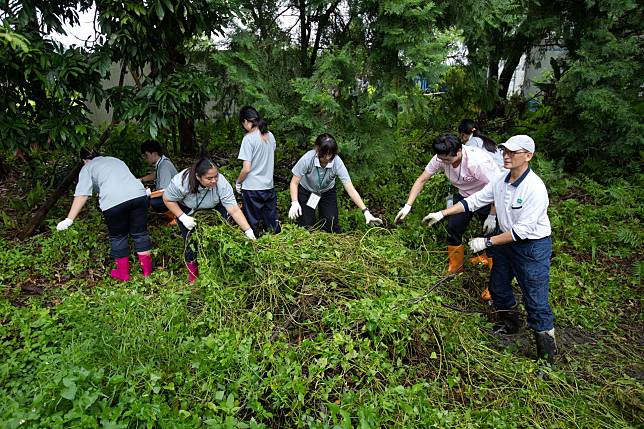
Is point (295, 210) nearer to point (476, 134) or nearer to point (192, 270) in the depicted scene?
point (192, 270)

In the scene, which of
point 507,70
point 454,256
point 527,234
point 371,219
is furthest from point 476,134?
point 507,70

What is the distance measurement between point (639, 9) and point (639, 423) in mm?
5610

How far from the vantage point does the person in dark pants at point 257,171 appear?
4.19 metres

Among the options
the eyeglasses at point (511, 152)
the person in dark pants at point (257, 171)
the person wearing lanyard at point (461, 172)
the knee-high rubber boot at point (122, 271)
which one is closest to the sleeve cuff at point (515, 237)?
the eyeglasses at point (511, 152)

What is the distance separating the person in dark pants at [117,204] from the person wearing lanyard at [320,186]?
1.44m

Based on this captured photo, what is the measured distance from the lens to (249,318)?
289cm

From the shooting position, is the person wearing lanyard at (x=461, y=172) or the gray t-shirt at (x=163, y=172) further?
the gray t-shirt at (x=163, y=172)

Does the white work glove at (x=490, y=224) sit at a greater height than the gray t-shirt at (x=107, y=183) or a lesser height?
lesser

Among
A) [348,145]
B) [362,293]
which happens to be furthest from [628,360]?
[348,145]

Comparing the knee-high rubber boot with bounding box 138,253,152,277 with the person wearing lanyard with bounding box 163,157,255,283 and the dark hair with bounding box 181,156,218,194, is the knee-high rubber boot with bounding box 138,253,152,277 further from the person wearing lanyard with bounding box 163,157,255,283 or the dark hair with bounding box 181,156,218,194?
the dark hair with bounding box 181,156,218,194

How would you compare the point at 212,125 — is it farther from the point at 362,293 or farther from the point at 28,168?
the point at 362,293

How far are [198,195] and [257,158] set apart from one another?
76cm

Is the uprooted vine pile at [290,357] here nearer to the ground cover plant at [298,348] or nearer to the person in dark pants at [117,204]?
the ground cover plant at [298,348]

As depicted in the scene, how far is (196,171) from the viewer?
3.54 m
